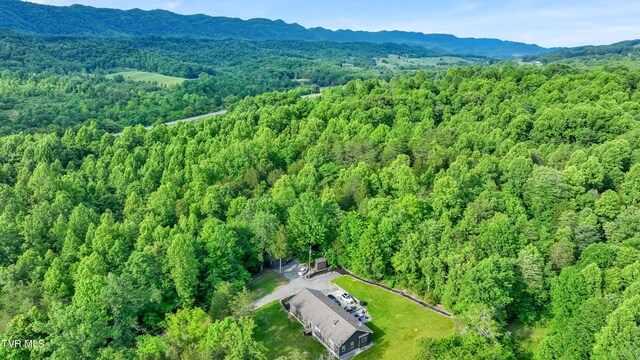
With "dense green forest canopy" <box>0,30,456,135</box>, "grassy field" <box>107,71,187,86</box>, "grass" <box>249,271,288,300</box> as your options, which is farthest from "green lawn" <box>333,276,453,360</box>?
"grassy field" <box>107,71,187,86</box>

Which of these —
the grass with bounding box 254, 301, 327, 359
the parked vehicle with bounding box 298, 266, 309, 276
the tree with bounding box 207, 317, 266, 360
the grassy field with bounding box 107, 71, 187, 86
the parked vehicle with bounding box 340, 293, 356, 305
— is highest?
the grassy field with bounding box 107, 71, 187, 86

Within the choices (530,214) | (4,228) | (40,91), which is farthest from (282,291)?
(40,91)

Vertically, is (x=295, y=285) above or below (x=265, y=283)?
above

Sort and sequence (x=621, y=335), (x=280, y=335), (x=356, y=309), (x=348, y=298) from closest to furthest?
(x=621, y=335) < (x=280, y=335) < (x=356, y=309) < (x=348, y=298)

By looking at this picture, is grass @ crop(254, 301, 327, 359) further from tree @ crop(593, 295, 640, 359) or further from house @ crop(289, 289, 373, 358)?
tree @ crop(593, 295, 640, 359)

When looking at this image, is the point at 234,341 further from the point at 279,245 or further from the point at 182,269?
the point at 279,245

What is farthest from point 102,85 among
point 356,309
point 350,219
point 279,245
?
point 356,309

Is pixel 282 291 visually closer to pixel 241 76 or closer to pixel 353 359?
pixel 353 359
